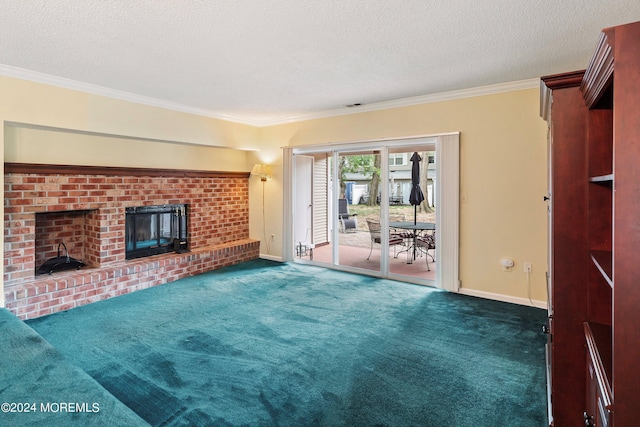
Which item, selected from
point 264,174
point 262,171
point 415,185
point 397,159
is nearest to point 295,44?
point 397,159

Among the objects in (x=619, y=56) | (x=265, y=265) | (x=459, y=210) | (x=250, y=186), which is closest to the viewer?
(x=619, y=56)

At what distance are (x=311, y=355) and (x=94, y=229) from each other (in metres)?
3.32

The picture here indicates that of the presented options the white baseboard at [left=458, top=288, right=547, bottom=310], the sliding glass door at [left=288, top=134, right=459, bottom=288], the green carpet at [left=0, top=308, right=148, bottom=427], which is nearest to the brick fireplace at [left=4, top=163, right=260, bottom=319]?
the sliding glass door at [left=288, top=134, right=459, bottom=288]

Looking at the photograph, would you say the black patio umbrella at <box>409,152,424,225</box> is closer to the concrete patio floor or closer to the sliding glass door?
the sliding glass door

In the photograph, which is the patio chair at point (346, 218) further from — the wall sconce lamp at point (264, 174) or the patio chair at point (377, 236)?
the wall sconce lamp at point (264, 174)

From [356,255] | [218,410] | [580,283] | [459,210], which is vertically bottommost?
[218,410]

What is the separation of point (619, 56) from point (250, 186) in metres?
5.78

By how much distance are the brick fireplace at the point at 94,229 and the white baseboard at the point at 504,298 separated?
3561mm

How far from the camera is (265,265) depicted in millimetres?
5750

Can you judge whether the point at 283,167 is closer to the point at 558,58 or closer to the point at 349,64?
the point at 349,64

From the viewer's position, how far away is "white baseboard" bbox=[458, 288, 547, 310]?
12.6 feet

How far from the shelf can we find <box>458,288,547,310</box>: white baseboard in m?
2.60

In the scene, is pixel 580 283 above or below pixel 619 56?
below

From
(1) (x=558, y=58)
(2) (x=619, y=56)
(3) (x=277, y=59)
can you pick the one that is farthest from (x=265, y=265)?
(2) (x=619, y=56)
